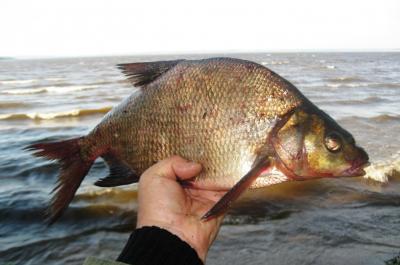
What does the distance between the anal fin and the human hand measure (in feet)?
0.50

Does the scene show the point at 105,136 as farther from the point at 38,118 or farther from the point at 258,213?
the point at 38,118

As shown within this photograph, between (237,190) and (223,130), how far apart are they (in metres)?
0.51

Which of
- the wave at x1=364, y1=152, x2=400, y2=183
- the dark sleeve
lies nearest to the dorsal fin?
the dark sleeve

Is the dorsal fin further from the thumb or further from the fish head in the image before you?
the fish head

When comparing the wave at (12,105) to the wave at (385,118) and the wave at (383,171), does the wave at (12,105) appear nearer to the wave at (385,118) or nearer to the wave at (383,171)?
the wave at (385,118)

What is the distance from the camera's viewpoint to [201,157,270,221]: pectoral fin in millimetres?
2570

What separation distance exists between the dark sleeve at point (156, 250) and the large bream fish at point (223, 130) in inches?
12.5

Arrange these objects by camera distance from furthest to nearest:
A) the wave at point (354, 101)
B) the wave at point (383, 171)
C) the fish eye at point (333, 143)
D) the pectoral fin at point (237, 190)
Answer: the wave at point (354, 101) < the wave at point (383, 171) < the fish eye at point (333, 143) < the pectoral fin at point (237, 190)

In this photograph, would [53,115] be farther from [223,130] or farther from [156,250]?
[156,250]

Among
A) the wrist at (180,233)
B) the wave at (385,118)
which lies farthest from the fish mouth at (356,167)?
the wave at (385,118)

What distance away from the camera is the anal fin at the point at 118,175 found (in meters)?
3.23

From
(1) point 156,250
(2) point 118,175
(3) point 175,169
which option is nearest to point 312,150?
(3) point 175,169

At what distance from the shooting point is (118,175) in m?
3.27

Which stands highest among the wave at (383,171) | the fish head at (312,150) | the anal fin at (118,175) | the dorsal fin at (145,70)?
the dorsal fin at (145,70)
